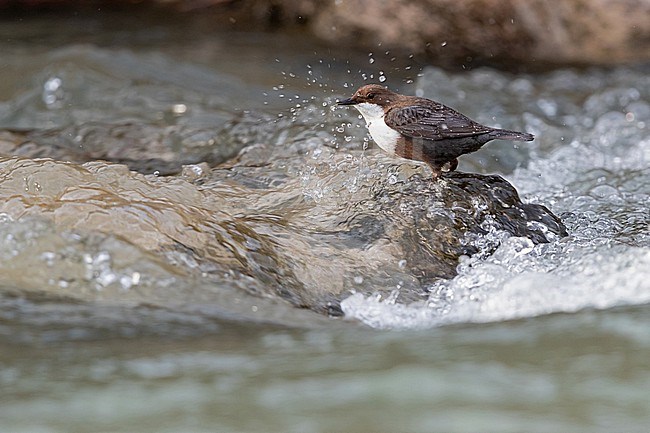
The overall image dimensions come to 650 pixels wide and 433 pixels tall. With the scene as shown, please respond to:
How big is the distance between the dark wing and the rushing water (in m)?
0.23

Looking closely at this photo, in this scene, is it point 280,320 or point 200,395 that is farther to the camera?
point 280,320

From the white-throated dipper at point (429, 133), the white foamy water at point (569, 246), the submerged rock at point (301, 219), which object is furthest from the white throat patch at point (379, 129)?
the white foamy water at point (569, 246)

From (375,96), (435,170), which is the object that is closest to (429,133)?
(435,170)

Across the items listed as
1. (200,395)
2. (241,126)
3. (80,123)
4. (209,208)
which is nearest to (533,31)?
(241,126)

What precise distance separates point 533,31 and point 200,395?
18.8ft

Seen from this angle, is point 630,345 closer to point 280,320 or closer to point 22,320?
point 280,320

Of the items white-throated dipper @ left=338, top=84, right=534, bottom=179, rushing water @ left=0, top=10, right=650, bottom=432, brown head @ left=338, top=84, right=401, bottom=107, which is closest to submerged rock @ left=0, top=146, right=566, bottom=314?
rushing water @ left=0, top=10, right=650, bottom=432

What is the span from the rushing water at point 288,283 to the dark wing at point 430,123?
23 cm

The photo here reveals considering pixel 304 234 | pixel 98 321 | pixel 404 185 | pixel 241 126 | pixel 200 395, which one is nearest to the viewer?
pixel 200 395

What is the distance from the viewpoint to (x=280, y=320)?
3.41 meters

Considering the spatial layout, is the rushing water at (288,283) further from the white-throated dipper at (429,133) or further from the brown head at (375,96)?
the brown head at (375,96)

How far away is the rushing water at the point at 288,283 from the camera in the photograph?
2.69m

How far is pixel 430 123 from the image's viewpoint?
4492mm

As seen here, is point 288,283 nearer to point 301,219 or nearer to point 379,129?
point 301,219
